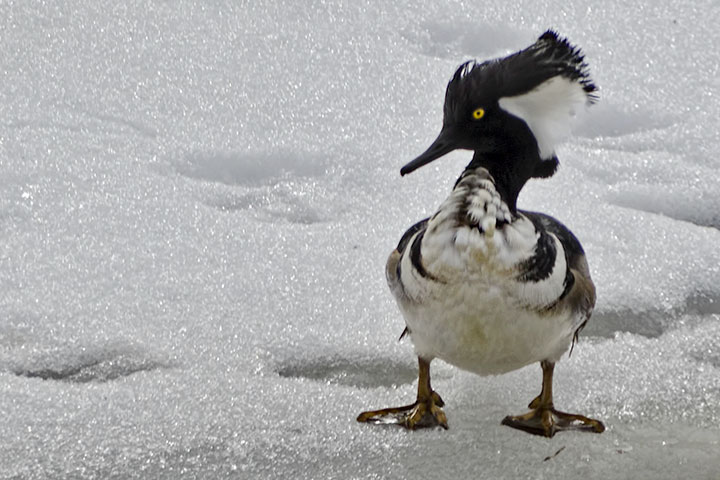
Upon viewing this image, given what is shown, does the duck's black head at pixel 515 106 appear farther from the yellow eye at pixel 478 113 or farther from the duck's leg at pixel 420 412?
the duck's leg at pixel 420 412

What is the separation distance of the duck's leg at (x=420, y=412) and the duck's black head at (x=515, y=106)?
71 cm

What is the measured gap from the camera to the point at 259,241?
13.5 ft

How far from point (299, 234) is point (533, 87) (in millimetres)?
1451

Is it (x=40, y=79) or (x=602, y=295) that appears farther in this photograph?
(x=40, y=79)

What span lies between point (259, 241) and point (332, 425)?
1207 mm

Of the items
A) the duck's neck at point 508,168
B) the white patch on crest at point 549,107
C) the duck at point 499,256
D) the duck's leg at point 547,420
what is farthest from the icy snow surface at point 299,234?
the white patch on crest at point 549,107

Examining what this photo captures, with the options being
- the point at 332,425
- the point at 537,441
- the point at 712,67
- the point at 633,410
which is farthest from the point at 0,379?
the point at 712,67

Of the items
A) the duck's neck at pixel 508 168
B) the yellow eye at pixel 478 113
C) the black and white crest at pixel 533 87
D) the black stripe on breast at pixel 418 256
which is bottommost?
the black stripe on breast at pixel 418 256

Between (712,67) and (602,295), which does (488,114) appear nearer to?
(602,295)

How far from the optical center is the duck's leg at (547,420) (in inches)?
Result: 123

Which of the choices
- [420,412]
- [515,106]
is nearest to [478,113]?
[515,106]

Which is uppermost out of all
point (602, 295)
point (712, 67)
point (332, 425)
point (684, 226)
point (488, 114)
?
point (712, 67)

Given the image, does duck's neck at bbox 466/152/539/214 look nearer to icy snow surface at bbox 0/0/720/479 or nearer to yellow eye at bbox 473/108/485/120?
yellow eye at bbox 473/108/485/120

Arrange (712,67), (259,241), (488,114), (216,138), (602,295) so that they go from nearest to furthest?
(488,114)
(602,295)
(259,241)
(216,138)
(712,67)
